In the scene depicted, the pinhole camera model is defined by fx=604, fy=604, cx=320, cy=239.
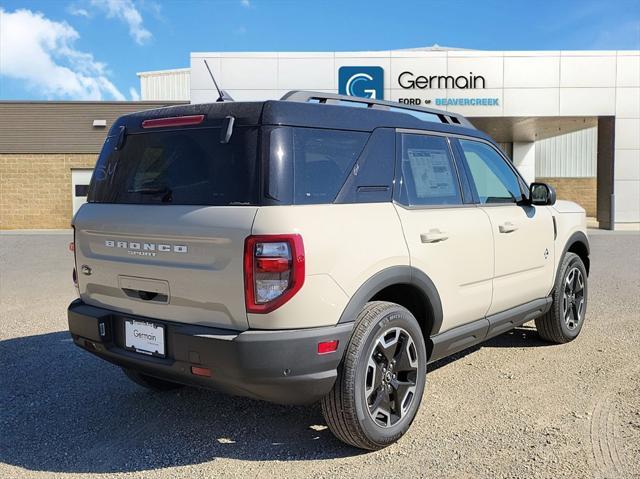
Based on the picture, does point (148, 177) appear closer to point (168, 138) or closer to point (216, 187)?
point (168, 138)

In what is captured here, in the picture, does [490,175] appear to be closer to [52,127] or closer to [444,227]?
[444,227]

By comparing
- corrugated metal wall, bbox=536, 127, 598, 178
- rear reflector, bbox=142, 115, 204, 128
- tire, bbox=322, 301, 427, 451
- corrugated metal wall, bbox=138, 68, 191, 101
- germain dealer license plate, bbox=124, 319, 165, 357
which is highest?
corrugated metal wall, bbox=138, 68, 191, 101

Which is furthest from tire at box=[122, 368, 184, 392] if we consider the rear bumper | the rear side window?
the rear side window

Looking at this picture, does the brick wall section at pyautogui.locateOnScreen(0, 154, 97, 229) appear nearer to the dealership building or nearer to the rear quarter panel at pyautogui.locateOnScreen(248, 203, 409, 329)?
the dealership building

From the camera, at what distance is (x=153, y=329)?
10.7 feet

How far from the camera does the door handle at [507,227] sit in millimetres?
4367

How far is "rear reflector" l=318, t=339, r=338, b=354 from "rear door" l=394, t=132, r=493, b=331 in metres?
0.77

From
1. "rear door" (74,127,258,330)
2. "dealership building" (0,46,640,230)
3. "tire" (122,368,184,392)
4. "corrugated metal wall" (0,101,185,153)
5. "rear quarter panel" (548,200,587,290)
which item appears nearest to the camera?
"rear door" (74,127,258,330)

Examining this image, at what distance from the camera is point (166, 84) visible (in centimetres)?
3228

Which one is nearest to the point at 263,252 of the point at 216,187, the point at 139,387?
the point at 216,187

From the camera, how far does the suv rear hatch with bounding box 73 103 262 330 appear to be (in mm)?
2984

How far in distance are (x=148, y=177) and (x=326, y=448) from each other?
1.86 m

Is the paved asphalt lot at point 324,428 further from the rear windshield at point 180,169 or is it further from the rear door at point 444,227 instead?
the rear windshield at point 180,169

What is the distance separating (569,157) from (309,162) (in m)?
29.8
